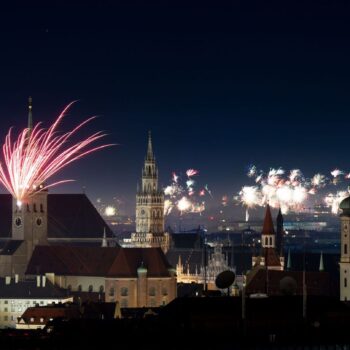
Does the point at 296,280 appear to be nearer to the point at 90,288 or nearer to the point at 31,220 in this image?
the point at 90,288

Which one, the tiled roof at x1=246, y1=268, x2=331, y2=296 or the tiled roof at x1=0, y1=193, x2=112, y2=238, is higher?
the tiled roof at x1=0, y1=193, x2=112, y2=238

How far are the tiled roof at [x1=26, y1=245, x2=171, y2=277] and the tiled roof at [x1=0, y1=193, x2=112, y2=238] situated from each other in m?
11.2

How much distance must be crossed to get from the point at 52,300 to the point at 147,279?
7.22 meters

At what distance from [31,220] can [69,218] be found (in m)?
9.86

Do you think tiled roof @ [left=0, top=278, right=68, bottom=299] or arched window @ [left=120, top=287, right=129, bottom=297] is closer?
arched window @ [left=120, top=287, right=129, bottom=297]

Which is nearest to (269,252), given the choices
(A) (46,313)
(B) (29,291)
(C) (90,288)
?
(C) (90,288)

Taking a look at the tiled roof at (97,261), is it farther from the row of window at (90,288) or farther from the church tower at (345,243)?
the church tower at (345,243)

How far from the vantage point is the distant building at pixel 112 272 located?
169750mm

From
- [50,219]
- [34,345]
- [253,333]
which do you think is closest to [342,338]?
[253,333]

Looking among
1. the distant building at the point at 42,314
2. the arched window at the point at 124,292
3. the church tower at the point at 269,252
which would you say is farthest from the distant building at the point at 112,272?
the distant building at the point at 42,314

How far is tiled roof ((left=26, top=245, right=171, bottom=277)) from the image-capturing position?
171 metres

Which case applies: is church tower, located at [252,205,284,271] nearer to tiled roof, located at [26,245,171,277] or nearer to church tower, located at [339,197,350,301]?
tiled roof, located at [26,245,171,277]

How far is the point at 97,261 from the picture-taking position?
18000cm

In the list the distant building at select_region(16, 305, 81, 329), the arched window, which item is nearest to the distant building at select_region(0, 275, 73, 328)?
the arched window
